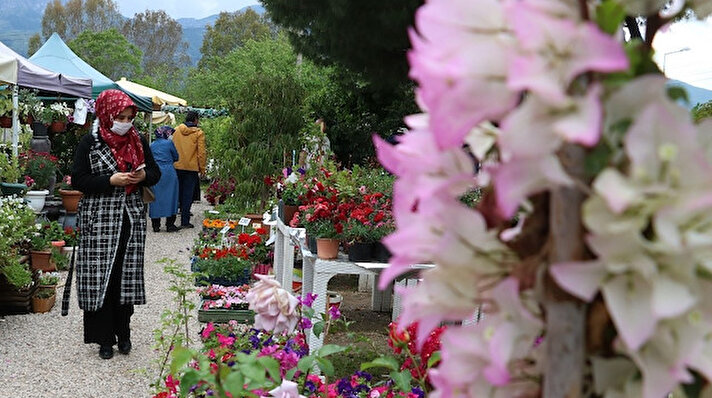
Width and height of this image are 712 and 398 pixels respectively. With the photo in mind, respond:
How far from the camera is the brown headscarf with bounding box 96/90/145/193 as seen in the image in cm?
468

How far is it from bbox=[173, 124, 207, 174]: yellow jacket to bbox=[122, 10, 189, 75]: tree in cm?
6353

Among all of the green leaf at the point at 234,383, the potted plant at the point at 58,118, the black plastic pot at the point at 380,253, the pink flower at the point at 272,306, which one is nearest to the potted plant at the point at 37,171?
the potted plant at the point at 58,118

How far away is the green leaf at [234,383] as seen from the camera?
1086 mm

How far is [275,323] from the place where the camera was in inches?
87.3

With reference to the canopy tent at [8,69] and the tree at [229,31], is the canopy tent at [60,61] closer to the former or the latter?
the canopy tent at [8,69]

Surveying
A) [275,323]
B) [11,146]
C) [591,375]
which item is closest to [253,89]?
[11,146]

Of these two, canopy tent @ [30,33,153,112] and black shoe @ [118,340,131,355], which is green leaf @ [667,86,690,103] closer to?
black shoe @ [118,340,131,355]

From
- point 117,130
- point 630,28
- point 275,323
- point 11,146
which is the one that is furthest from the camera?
point 11,146

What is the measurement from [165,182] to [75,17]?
64215 millimetres

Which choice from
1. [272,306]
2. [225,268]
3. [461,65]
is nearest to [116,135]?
[225,268]

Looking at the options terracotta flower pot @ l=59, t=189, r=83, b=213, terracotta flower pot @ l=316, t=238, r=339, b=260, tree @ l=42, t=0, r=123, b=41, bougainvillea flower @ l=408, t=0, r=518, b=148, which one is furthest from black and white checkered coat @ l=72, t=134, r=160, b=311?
tree @ l=42, t=0, r=123, b=41

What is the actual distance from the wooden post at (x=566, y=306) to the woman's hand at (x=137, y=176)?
4398 millimetres

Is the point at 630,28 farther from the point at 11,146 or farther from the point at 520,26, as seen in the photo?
the point at 11,146

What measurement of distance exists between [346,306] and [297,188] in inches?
70.3
